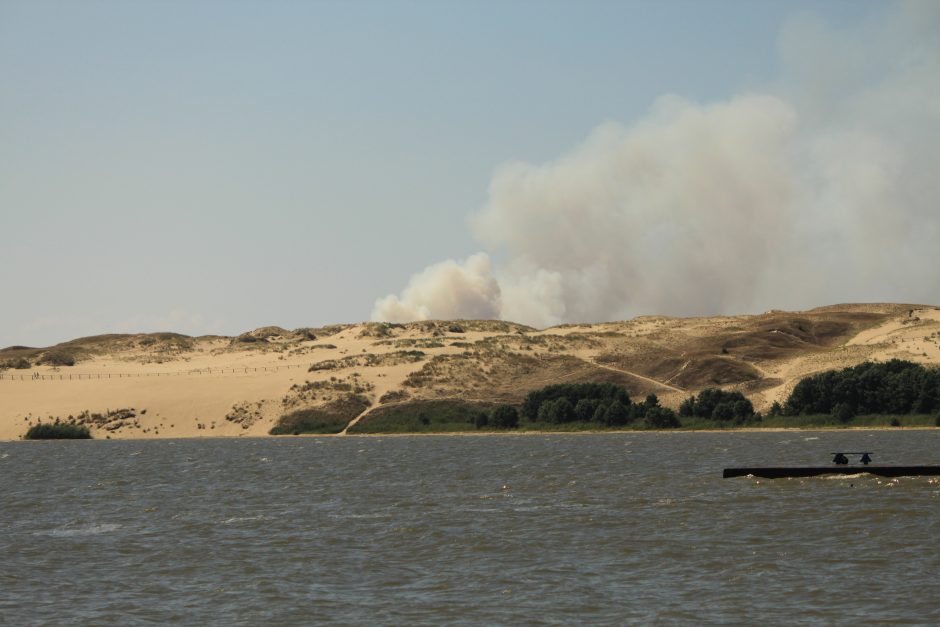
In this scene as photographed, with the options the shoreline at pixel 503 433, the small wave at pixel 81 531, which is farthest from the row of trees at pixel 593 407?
the small wave at pixel 81 531

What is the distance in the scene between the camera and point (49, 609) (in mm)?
30016

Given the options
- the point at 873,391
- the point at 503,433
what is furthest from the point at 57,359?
the point at 873,391

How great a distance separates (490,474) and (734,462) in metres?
14.9

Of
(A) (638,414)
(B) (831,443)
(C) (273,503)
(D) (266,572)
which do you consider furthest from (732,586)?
(A) (638,414)

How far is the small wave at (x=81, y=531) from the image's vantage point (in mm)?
44031

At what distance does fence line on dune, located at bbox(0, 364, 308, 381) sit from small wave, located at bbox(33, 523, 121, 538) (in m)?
119

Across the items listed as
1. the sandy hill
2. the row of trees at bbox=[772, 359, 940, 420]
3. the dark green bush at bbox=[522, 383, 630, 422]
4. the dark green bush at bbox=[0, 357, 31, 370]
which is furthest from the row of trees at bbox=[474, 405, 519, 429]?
the dark green bush at bbox=[0, 357, 31, 370]

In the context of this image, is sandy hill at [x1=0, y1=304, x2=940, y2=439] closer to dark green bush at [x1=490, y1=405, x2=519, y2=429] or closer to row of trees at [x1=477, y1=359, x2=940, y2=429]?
row of trees at [x1=477, y1=359, x2=940, y2=429]

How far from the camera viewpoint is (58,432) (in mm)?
136875

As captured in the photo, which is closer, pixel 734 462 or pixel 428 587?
pixel 428 587

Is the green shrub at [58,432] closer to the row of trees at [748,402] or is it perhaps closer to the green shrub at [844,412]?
the row of trees at [748,402]

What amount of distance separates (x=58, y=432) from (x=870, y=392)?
90.0 meters

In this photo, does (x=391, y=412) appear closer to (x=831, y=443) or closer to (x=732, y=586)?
(x=831, y=443)

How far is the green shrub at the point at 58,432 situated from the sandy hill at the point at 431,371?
1.85 m
